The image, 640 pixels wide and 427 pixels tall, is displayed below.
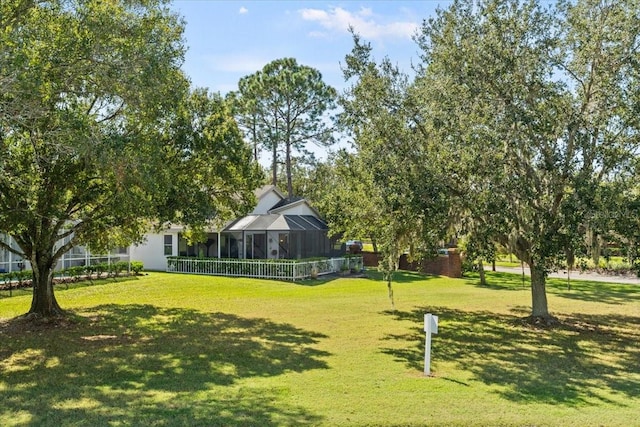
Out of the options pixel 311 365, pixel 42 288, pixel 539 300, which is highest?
pixel 42 288

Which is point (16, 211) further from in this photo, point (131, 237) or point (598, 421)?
point (598, 421)

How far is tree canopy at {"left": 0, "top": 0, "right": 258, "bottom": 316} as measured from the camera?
8680 mm

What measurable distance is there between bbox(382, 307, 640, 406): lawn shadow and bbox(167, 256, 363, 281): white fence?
9.22 meters

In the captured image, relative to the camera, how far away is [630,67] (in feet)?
37.2

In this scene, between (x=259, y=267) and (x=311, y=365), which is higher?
(x=259, y=267)

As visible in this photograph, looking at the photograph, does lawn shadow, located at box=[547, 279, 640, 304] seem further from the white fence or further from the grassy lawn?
the white fence

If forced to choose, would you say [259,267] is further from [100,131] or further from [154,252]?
[100,131]

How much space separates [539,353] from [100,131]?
1023cm

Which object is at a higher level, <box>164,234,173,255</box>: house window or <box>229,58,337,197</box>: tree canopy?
<box>229,58,337,197</box>: tree canopy

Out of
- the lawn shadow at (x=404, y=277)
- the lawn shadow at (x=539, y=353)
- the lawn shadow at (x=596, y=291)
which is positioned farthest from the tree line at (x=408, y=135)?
the lawn shadow at (x=404, y=277)

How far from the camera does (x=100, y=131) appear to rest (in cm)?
963

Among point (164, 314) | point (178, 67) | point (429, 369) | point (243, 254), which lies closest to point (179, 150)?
point (178, 67)

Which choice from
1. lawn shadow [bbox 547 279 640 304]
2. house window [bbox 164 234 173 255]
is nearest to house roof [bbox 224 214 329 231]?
house window [bbox 164 234 173 255]

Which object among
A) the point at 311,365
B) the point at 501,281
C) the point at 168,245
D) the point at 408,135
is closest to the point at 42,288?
the point at 311,365
